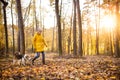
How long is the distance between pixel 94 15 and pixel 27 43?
28854 mm

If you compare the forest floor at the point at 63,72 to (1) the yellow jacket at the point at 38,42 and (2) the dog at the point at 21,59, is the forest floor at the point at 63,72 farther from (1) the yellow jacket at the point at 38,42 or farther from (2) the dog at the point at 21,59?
(1) the yellow jacket at the point at 38,42

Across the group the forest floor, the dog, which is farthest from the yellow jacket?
the forest floor

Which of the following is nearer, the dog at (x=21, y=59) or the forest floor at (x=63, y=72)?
the forest floor at (x=63, y=72)

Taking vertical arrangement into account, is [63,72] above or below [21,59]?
below

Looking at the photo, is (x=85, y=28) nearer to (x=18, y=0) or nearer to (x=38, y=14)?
(x=38, y=14)

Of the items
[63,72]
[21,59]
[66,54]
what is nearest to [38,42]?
[21,59]

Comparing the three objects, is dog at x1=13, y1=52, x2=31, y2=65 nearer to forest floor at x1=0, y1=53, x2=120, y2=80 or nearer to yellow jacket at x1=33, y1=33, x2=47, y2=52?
yellow jacket at x1=33, y1=33, x2=47, y2=52

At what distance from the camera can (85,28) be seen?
5603cm

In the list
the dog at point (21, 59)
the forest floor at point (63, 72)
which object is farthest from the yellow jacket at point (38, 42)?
the forest floor at point (63, 72)

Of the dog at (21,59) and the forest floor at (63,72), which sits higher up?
the dog at (21,59)

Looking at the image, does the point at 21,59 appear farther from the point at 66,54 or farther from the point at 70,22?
the point at 70,22

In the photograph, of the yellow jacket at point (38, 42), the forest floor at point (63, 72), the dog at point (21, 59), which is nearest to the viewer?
the forest floor at point (63, 72)

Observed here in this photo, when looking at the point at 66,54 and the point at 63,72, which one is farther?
the point at 66,54

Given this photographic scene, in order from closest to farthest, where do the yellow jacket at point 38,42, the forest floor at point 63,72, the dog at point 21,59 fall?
the forest floor at point 63,72 < the dog at point 21,59 < the yellow jacket at point 38,42
